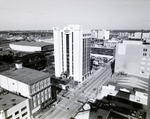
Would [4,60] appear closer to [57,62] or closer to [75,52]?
[57,62]

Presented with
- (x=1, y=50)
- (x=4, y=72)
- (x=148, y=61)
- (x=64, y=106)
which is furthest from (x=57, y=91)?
(x=148, y=61)

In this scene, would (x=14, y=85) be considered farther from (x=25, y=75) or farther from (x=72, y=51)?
(x=72, y=51)

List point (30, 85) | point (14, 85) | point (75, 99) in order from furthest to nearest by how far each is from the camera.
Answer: point (75, 99), point (14, 85), point (30, 85)

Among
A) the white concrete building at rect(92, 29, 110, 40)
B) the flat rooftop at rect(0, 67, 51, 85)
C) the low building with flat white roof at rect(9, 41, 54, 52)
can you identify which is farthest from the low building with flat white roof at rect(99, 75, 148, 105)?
the white concrete building at rect(92, 29, 110, 40)

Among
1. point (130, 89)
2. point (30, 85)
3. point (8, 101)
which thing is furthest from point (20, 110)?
point (130, 89)

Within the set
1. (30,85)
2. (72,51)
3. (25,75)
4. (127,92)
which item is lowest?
(127,92)

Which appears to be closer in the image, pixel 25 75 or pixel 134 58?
pixel 25 75
